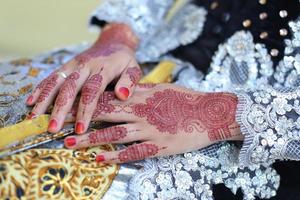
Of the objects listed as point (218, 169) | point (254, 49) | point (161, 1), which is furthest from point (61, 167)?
point (161, 1)

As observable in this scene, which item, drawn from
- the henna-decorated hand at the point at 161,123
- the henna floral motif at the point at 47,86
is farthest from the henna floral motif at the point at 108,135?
the henna floral motif at the point at 47,86

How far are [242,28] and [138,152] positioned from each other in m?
0.34

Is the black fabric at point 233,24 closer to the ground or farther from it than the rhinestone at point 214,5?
closer to the ground

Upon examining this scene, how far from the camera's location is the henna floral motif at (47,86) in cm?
76

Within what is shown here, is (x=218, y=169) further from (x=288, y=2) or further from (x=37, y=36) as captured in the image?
(x=37, y=36)

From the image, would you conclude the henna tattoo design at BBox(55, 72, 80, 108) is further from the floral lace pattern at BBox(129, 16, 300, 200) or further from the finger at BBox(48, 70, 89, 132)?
the floral lace pattern at BBox(129, 16, 300, 200)

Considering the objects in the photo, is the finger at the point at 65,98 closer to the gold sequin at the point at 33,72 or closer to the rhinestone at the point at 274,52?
the gold sequin at the point at 33,72

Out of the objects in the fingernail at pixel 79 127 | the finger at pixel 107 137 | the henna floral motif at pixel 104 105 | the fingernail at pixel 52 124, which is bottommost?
the finger at pixel 107 137

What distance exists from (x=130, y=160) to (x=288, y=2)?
0.37 metres

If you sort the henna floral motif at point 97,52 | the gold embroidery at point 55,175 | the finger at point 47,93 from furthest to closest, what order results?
the henna floral motif at point 97,52
the finger at point 47,93
the gold embroidery at point 55,175

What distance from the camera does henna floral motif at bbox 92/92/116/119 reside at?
0.74 m

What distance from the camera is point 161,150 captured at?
0.73m

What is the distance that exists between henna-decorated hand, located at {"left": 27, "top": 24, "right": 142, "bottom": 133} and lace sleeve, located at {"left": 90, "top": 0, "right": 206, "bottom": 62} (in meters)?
0.16

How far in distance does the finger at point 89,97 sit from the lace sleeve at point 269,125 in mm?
206
